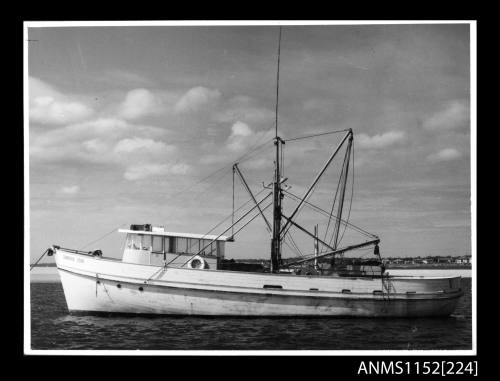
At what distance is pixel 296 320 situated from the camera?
20.0 meters

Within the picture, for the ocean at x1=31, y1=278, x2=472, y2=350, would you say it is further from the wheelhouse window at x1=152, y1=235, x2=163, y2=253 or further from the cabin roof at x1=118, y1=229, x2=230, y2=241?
the cabin roof at x1=118, y1=229, x2=230, y2=241

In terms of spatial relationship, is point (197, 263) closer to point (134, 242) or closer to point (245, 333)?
point (134, 242)

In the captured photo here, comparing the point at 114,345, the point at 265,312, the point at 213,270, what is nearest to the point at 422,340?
the point at 265,312

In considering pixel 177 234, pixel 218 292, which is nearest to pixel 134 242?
pixel 177 234

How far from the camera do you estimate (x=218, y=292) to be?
66.5 feet

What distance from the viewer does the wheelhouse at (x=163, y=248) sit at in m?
21.7

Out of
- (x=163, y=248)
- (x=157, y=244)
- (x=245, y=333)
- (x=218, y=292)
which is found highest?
(x=157, y=244)

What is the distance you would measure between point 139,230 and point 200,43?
33.3 feet

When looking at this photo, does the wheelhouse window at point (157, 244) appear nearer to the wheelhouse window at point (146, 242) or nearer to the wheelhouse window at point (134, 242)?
the wheelhouse window at point (146, 242)

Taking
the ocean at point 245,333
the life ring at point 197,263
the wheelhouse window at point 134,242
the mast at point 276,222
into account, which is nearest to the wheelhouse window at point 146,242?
the wheelhouse window at point 134,242

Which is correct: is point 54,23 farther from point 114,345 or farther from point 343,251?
point 343,251

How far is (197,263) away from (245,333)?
518cm

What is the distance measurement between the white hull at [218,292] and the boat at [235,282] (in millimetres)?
43
